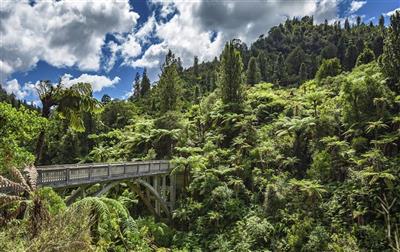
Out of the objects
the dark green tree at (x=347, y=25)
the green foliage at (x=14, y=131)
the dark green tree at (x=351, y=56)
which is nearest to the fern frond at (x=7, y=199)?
the green foliage at (x=14, y=131)

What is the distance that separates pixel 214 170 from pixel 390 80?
41.7 feet

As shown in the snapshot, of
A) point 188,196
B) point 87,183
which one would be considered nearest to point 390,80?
point 188,196

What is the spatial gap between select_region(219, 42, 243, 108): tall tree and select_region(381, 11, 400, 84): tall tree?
11.2 meters

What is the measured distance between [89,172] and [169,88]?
2141 cm

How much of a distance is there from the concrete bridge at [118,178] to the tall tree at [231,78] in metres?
10.4

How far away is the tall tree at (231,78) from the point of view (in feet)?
105

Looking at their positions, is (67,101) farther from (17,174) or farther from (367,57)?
(367,57)

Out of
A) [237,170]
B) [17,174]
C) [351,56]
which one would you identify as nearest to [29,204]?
[17,174]

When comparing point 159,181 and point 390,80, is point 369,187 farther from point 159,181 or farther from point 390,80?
point 159,181

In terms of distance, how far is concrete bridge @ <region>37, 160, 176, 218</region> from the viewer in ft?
41.3

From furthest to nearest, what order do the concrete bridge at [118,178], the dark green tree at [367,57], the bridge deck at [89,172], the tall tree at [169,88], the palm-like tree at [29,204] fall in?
the dark green tree at [367,57] < the tall tree at [169,88] < the concrete bridge at [118,178] < the bridge deck at [89,172] < the palm-like tree at [29,204]

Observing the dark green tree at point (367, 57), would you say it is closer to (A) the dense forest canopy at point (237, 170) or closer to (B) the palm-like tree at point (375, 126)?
(A) the dense forest canopy at point (237, 170)

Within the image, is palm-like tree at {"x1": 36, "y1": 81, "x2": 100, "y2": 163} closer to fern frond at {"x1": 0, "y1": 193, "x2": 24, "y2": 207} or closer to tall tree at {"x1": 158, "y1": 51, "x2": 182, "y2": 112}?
fern frond at {"x1": 0, "y1": 193, "x2": 24, "y2": 207}

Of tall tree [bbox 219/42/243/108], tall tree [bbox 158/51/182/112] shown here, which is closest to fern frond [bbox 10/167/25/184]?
tall tree [bbox 219/42/243/108]
